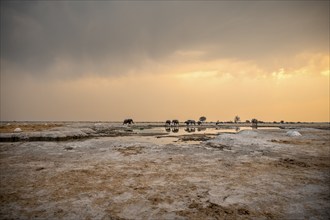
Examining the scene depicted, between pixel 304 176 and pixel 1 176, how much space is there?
14.3 m

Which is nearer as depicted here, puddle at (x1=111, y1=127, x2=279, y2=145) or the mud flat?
the mud flat

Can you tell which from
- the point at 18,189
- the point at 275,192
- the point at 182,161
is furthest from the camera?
the point at 182,161

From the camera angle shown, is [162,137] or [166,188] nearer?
[166,188]

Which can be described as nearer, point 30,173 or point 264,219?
point 264,219

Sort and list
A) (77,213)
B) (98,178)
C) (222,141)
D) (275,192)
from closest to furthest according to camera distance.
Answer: (77,213) < (275,192) < (98,178) < (222,141)

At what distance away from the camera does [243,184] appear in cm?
884

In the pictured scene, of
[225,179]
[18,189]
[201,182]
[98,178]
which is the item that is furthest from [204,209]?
[18,189]

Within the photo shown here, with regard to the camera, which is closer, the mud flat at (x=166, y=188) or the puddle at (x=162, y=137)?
the mud flat at (x=166, y=188)

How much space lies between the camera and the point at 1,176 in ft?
34.0

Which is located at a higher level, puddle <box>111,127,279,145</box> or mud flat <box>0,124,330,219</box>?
mud flat <box>0,124,330,219</box>

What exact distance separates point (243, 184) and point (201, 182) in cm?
170

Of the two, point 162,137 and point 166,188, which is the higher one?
point 166,188

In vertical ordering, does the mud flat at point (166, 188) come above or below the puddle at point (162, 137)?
above

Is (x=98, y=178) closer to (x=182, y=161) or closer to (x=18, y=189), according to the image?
(x=18, y=189)
